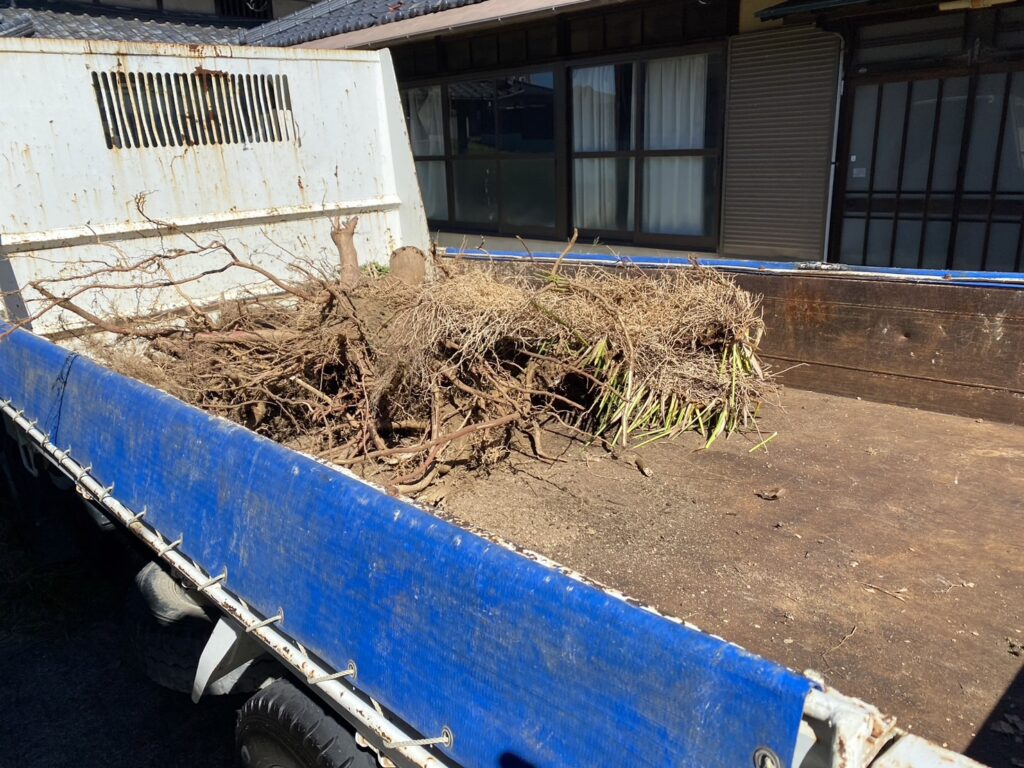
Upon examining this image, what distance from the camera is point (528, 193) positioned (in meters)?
8.62

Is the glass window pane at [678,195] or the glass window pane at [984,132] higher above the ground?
the glass window pane at [984,132]

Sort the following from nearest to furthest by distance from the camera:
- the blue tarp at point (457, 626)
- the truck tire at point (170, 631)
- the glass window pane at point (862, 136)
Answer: the blue tarp at point (457, 626), the truck tire at point (170, 631), the glass window pane at point (862, 136)

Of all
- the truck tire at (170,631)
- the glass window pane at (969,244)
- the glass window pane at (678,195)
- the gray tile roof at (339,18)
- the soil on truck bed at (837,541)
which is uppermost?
the gray tile roof at (339,18)

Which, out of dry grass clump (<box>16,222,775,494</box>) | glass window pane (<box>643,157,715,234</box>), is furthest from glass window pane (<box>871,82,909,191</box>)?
dry grass clump (<box>16,222,775,494</box>)

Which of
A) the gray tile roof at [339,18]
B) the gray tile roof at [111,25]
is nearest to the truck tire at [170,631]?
the gray tile roof at [339,18]

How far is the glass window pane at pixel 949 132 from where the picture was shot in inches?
205

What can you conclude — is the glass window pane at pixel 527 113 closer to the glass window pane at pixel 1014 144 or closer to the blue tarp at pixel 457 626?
the glass window pane at pixel 1014 144

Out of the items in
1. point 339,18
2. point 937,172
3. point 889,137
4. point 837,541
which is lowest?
point 837,541

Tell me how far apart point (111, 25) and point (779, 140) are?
9763 mm

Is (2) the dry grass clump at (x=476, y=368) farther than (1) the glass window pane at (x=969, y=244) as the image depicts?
No

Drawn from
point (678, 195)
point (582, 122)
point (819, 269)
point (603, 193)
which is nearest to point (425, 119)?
point (582, 122)

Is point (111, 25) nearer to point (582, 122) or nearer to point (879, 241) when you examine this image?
point (582, 122)

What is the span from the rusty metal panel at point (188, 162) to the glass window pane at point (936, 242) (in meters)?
3.98

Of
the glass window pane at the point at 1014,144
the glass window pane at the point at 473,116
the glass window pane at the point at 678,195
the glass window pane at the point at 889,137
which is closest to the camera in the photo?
the glass window pane at the point at 1014,144
